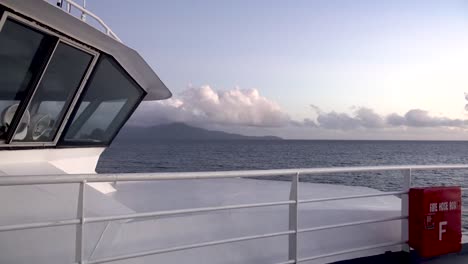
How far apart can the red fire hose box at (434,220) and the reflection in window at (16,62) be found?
3540mm

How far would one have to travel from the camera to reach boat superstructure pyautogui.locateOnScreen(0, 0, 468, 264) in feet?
11.3

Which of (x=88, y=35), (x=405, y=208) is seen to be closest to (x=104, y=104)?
(x=88, y=35)

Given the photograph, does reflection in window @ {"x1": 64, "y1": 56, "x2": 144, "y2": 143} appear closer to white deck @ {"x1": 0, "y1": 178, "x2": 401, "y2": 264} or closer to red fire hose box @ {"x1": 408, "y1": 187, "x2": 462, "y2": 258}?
white deck @ {"x1": 0, "y1": 178, "x2": 401, "y2": 264}

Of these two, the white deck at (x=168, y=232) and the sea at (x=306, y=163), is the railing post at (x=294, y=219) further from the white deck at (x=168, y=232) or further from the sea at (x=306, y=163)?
the sea at (x=306, y=163)

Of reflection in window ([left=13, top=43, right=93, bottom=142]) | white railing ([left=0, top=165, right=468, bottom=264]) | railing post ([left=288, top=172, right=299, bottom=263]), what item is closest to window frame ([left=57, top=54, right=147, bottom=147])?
reflection in window ([left=13, top=43, right=93, bottom=142])

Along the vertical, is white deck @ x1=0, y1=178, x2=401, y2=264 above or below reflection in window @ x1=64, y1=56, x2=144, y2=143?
below

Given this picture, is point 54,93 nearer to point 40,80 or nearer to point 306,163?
point 40,80

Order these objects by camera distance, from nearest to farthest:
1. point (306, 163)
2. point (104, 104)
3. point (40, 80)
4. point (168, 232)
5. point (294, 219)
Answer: point (294, 219) → point (168, 232) → point (40, 80) → point (104, 104) → point (306, 163)

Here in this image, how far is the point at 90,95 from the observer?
231 inches

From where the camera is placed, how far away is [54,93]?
517 cm

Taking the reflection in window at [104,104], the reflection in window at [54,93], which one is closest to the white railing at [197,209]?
the reflection in window at [54,93]

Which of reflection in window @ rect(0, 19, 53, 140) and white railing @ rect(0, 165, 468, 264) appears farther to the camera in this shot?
reflection in window @ rect(0, 19, 53, 140)

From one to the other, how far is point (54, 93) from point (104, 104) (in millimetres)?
1369

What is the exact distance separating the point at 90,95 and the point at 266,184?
379 centimetres
